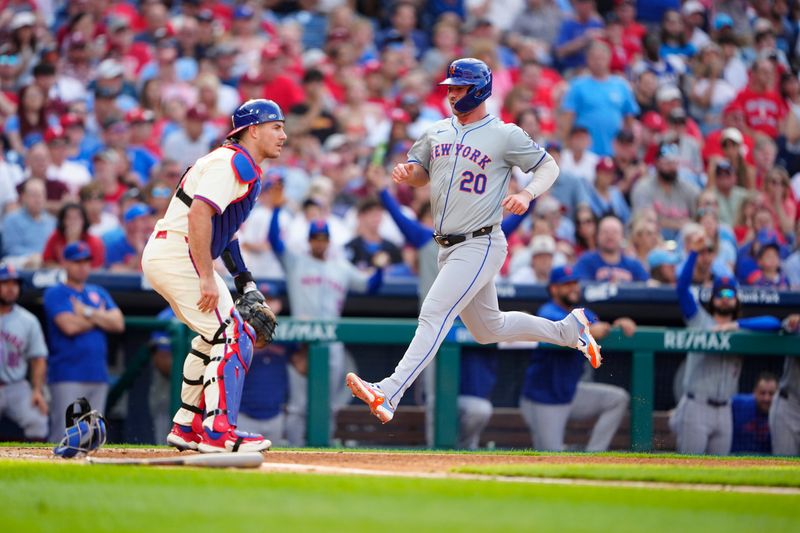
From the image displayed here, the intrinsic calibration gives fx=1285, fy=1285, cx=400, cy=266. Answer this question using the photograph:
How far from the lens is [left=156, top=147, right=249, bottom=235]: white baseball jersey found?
21.2 ft

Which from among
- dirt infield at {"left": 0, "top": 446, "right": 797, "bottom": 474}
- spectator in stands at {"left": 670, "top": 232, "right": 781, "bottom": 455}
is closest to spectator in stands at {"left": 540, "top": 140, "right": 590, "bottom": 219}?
spectator in stands at {"left": 670, "top": 232, "right": 781, "bottom": 455}

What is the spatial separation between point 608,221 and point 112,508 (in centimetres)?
702

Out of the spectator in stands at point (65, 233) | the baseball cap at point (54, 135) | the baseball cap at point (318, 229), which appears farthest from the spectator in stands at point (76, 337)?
the baseball cap at point (54, 135)

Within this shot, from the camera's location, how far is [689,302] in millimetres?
10445

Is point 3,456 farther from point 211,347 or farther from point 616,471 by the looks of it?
point 616,471

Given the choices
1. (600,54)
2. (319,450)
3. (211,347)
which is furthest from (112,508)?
(600,54)

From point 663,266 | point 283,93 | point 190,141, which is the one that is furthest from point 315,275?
point 283,93

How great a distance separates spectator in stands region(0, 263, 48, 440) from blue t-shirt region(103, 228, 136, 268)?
1.24m

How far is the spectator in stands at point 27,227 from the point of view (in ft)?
36.5

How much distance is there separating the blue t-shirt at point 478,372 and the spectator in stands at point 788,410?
7.17 ft

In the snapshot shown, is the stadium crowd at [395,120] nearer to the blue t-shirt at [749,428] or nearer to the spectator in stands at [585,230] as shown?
the spectator in stands at [585,230]

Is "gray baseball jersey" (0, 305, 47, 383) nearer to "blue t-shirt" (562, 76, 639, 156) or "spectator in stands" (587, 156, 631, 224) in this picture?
"spectator in stands" (587, 156, 631, 224)

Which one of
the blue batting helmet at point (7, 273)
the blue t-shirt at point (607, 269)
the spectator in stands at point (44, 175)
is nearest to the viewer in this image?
the blue batting helmet at point (7, 273)

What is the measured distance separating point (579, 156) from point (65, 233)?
18.5 ft
